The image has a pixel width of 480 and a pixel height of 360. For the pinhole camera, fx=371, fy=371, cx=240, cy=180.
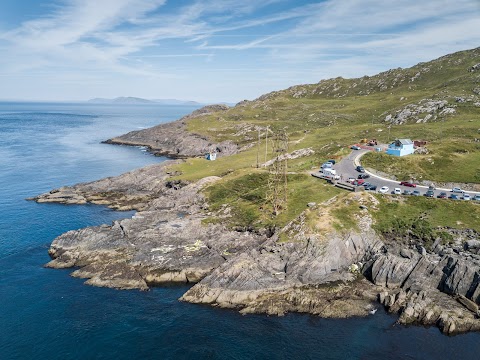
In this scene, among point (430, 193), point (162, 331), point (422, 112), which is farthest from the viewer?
point (422, 112)

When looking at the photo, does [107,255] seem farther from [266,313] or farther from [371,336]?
[371,336]

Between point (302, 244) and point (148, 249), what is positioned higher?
point (302, 244)

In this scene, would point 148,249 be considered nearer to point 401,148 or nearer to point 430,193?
point 430,193

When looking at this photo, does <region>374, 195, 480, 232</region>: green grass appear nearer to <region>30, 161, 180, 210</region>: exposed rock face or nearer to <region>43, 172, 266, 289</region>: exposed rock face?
<region>43, 172, 266, 289</region>: exposed rock face

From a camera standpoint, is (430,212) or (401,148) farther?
(401,148)

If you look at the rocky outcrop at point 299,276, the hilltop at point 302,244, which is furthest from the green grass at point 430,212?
the rocky outcrop at point 299,276

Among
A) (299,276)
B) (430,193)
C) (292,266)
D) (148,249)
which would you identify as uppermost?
(430,193)

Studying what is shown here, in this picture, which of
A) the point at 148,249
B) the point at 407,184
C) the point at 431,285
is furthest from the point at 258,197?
the point at 431,285

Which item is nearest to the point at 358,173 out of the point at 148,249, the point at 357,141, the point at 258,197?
the point at 258,197

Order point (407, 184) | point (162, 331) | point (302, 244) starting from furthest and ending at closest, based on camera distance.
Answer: point (407, 184)
point (302, 244)
point (162, 331)
